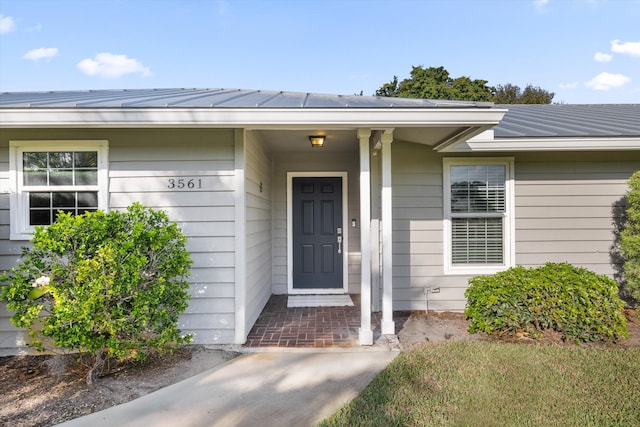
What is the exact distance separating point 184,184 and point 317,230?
2.79 metres

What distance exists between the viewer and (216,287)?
142 inches

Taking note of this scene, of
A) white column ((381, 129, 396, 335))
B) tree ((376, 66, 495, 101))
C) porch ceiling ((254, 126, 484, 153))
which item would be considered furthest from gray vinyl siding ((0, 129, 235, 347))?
tree ((376, 66, 495, 101))

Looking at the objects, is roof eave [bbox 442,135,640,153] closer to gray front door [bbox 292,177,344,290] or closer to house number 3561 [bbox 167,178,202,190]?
gray front door [bbox 292,177,344,290]

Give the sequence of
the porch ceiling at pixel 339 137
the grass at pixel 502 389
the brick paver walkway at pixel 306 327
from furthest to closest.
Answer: the porch ceiling at pixel 339 137, the brick paver walkway at pixel 306 327, the grass at pixel 502 389

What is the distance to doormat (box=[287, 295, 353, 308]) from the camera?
5.16 metres

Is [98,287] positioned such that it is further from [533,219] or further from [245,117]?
[533,219]

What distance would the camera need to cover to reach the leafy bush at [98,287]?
2.71 m

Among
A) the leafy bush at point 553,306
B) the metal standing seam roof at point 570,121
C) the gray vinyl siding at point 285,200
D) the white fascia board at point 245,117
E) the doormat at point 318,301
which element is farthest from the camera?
the gray vinyl siding at point 285,200

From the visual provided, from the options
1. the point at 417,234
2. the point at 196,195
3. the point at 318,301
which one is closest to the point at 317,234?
the point at 318,301

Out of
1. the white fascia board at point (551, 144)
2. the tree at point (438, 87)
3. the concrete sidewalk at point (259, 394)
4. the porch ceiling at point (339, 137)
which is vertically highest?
the tree at point (438, 87)

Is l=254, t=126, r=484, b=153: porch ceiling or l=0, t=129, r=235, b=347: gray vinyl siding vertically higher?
l=254, t=126, r=484, b=153: porch ceiling

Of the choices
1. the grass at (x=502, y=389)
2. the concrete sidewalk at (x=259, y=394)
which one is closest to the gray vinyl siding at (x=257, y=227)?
the concrete sidewalk at (x=259, y=394)

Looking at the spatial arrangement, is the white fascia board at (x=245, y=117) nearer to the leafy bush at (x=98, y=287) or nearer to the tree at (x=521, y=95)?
the leafy bush at (x=98, y=287)

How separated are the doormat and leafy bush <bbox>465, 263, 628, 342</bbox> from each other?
200 cm
